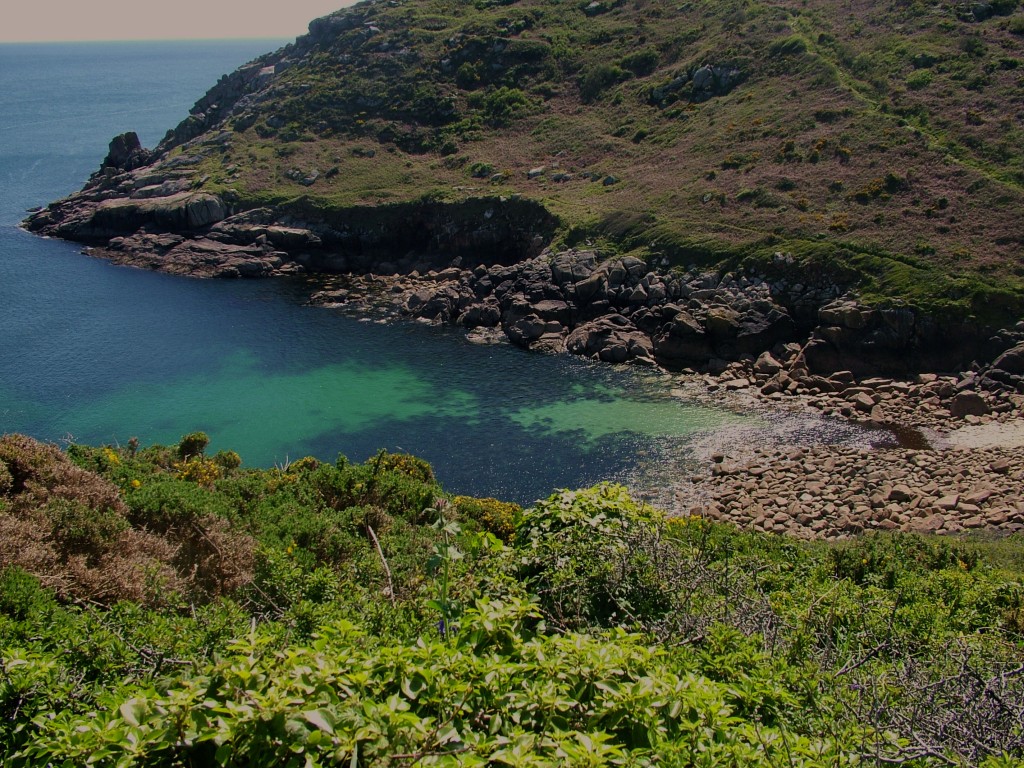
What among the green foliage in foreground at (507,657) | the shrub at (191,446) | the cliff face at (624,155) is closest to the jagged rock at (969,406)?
the cliff face at (624,155)

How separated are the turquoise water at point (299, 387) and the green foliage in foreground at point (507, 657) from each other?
68.2ft

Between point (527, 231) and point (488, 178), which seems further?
point (488, 178)

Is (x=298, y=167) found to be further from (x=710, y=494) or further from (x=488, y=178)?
(x=710, y=494)

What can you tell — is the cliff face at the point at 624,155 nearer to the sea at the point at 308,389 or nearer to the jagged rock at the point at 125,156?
the jagged rock at the point at 125,156

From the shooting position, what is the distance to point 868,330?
44281mm

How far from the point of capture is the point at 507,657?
7.03 m

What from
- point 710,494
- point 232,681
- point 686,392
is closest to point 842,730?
point 232,681

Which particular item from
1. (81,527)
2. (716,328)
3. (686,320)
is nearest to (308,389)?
(686,320)

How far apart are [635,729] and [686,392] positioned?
38.0 meters

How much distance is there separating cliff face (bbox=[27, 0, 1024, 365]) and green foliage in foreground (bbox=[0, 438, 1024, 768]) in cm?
3708

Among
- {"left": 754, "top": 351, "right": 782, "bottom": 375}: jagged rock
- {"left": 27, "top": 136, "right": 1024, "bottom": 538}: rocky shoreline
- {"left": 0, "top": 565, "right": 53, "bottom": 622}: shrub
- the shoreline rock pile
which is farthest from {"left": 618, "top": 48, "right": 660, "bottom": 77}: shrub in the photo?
{"left": 0, "top": 565, "right": 53, "bottom": 622}: shrub

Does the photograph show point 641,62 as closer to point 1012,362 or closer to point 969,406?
point 1012,362

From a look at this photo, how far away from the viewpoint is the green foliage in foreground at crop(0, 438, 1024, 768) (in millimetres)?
5676

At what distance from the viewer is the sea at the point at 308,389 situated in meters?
37.2
